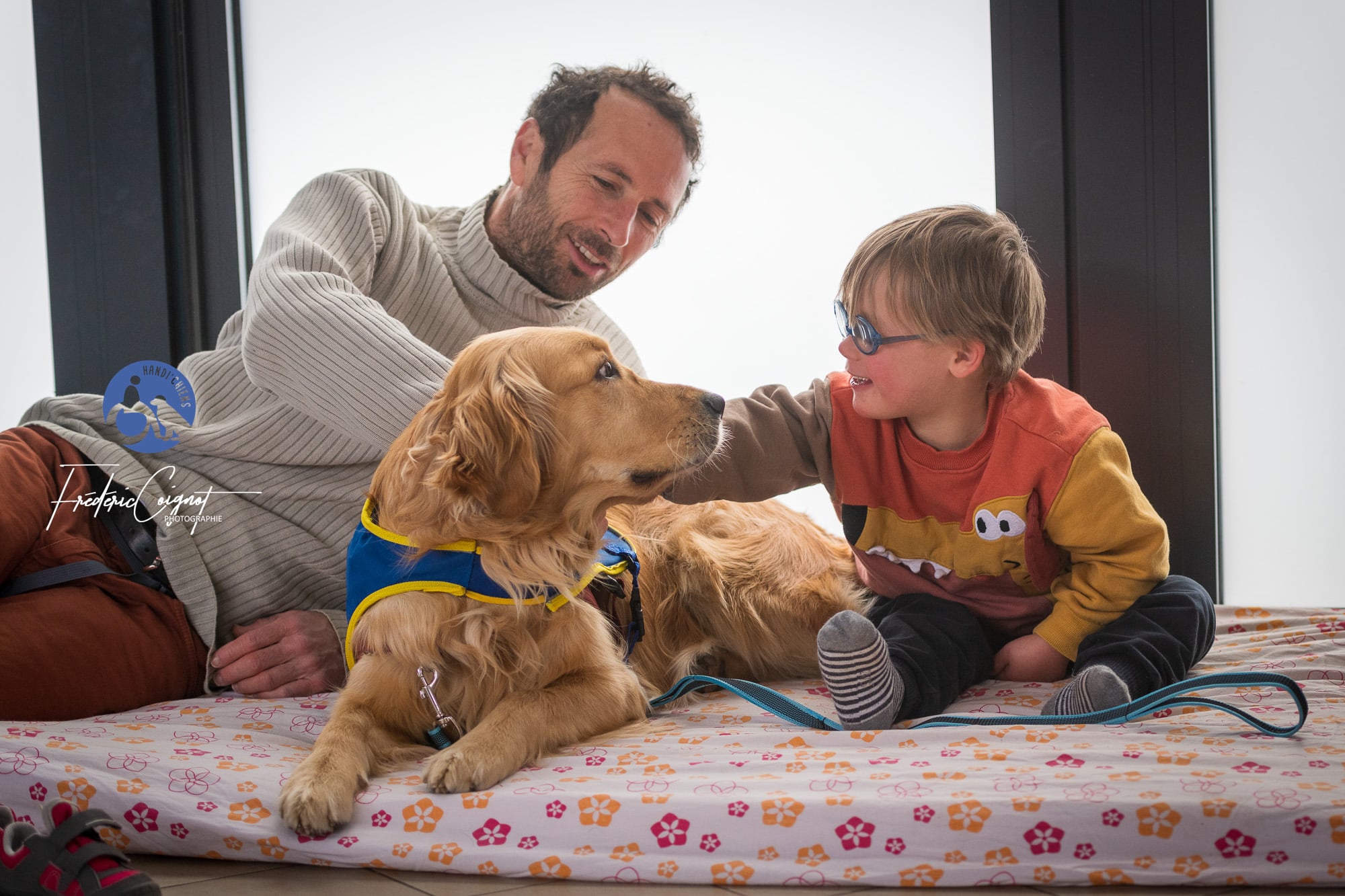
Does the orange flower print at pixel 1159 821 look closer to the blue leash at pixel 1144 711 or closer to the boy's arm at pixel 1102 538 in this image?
the blue leash at pixel 1144 711

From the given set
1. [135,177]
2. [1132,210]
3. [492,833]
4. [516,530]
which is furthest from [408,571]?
[135,177]

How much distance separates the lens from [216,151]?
112 inches

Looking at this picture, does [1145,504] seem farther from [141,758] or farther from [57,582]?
[57,582]

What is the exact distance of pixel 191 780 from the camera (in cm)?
117

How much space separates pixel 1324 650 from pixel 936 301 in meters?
0.93

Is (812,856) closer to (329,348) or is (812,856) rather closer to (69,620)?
(329,348)

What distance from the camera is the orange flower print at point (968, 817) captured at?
98 cm

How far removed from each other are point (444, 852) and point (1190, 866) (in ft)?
2.53

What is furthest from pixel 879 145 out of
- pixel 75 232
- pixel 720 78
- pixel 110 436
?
pixel 75 232

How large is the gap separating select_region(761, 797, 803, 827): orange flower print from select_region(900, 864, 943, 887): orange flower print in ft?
0.40

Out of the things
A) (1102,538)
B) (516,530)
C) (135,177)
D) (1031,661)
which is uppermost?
(135,177)

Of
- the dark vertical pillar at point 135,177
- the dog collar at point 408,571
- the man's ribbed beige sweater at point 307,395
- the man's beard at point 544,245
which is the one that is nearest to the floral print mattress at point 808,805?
the dog collar at point 408,571

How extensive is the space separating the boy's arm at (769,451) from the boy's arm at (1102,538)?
43 cm

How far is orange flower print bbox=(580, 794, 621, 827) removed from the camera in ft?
3.44
